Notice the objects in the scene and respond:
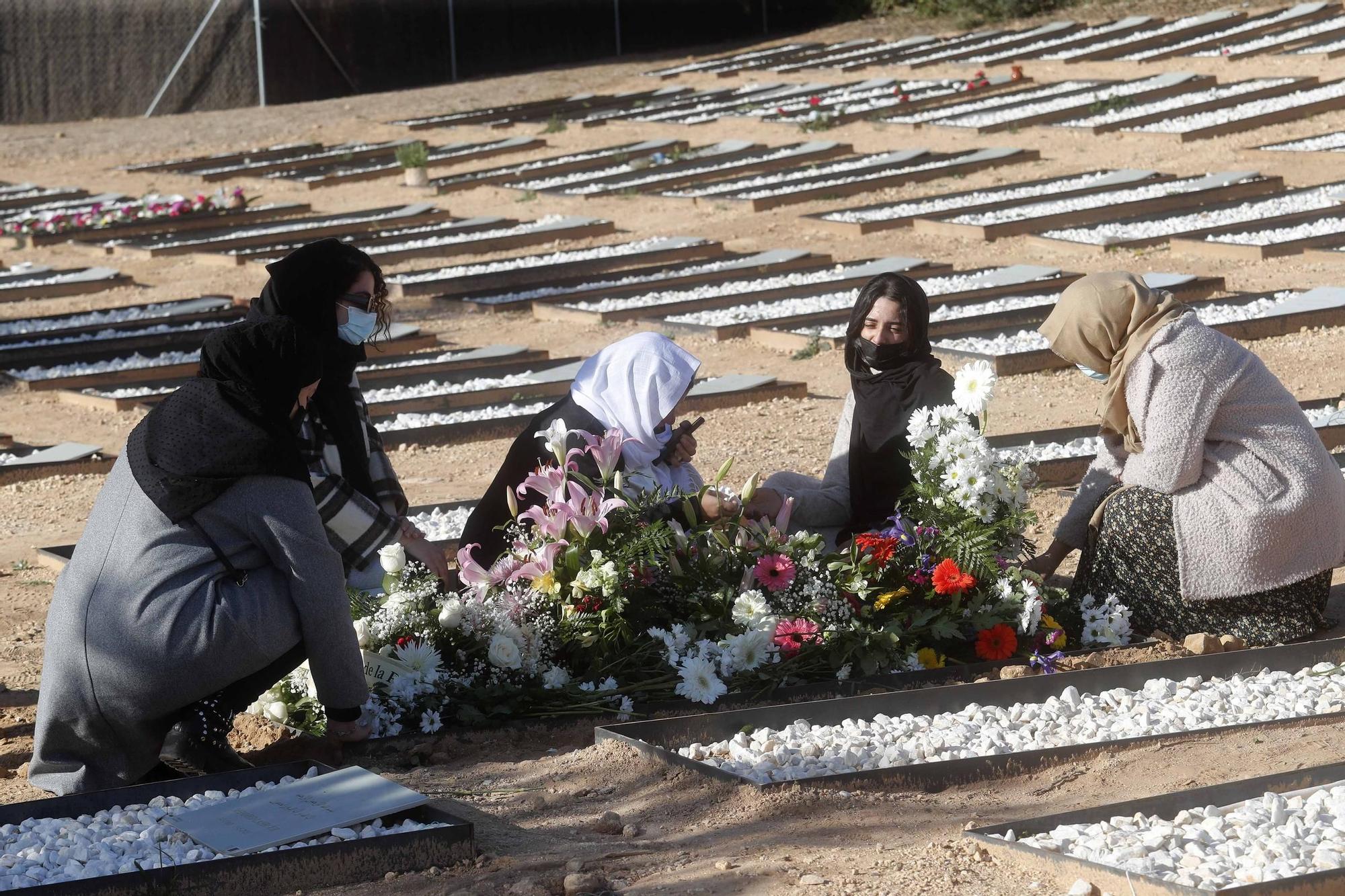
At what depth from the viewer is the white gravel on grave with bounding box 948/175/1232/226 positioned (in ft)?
41.5

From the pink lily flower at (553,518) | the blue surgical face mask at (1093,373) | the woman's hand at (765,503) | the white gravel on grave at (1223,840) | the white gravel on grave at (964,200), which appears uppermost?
the white gravel on grave at (964,200)

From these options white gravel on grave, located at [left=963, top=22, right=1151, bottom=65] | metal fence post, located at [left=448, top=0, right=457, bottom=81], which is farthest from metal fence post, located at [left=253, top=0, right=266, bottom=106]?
white gravel on grave, located at [left=963, top=22, right=1151, bottom=65]

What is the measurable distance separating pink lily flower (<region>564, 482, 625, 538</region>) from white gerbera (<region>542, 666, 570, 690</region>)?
0.37m

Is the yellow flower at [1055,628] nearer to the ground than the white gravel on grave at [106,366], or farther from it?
nearer to the ground

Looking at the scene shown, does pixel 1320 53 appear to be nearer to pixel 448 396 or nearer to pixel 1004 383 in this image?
pixel 1004 383

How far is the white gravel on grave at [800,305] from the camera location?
1052 centimetres

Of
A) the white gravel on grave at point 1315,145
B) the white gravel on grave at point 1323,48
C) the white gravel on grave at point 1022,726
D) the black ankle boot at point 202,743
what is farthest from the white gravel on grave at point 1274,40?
the black ankle boot at point 202,743

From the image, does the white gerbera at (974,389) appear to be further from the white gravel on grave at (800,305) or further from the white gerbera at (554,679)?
the white gravel on grave at (800,305)

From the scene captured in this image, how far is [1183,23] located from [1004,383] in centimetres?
1467

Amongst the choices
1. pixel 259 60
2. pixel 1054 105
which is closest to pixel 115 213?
pixel 259 60

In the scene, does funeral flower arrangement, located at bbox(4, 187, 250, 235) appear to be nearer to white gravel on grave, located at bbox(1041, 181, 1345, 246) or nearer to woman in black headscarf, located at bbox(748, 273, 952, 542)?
white gravel on grave, located at bbox(1041, 181, 1345, 246)

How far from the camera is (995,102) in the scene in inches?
704

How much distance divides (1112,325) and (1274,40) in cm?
1563

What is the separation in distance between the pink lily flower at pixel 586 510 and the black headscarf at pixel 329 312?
27.9 inches
